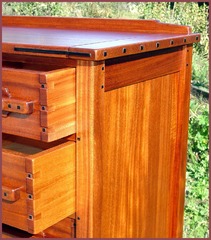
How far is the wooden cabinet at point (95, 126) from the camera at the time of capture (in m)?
1.12

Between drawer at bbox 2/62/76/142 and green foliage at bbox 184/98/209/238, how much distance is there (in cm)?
95

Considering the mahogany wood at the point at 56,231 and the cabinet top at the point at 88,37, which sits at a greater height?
the cabinet top at the point at 88,37

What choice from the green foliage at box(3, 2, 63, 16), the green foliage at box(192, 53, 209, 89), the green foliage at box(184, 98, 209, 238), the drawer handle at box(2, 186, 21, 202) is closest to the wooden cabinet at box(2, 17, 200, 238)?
the drawer handle at box(2, 186, 21, 202)

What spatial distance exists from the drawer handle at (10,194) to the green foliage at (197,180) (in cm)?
95

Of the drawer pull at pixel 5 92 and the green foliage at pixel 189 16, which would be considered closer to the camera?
the drawer pull at pixel 5 92

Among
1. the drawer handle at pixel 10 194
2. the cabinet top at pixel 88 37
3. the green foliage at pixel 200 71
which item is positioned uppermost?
the cabinet top at pixel 88 37

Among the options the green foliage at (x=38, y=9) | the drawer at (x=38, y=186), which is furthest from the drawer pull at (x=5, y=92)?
the green foliage at (x=38, y=9)

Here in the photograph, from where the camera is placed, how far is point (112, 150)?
1.26 m

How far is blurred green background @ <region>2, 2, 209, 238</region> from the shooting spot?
6.57ft

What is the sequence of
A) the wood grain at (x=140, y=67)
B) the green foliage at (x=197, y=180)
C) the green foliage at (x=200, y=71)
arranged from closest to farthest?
1. the wood grain at (x=140, y=67)
2. the green foliage at (x=197, y=180)
3. the green foliage at (x=200, y=71)

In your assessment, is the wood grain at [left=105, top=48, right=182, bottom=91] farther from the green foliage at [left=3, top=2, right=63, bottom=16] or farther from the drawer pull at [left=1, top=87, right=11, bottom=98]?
the green foliage at [left=3, top=2, right=63, bottom=16]

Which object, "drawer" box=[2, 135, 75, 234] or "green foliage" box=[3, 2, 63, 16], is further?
"green foliage" box=[3, 2, 63, 16]

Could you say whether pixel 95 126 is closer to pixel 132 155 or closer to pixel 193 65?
pixel 132 155

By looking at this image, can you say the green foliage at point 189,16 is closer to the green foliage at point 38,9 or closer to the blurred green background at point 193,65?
Answer: the blurred green background at point 193,65
